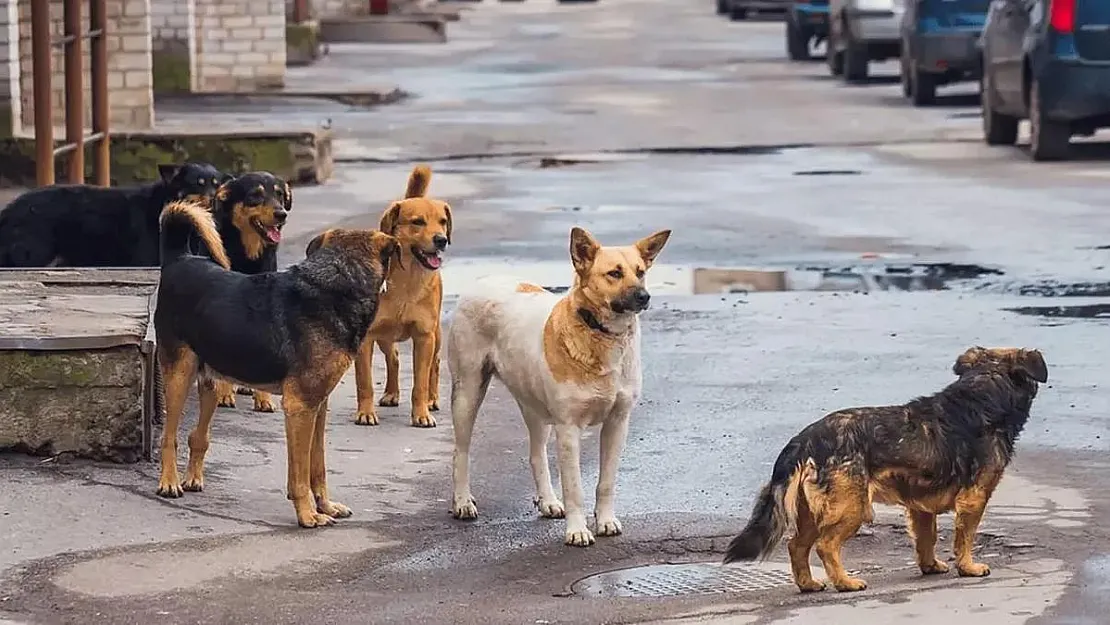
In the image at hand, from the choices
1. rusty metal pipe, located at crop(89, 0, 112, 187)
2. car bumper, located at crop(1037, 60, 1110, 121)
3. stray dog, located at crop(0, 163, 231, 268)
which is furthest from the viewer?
car bumper, located at crop(1037, 60, 1110, 121)

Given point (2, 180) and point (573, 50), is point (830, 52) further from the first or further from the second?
point (2, 180)

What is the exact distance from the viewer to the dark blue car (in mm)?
18516

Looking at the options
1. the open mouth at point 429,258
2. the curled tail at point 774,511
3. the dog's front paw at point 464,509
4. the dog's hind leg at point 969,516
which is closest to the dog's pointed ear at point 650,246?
the curled tail at point 774,511

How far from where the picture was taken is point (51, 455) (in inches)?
327

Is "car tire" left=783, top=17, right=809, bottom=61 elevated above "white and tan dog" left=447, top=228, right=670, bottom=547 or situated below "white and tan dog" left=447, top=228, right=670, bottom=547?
below

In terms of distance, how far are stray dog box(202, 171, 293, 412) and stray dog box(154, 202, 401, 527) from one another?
1675mm

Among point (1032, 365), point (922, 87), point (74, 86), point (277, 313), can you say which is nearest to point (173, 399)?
point (277, 313)

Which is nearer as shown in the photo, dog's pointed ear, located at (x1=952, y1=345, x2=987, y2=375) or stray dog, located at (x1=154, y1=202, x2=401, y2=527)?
dog's pointed ear, located at (x1=952, y1=345, x2=987, y2=375)

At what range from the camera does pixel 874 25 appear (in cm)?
3066

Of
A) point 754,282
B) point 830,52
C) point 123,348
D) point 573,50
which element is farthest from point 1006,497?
point 573,50

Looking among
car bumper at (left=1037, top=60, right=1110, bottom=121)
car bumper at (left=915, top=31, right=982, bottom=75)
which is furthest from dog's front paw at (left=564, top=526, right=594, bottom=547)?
car bumper at (left=915, top=31, right=982, bottom=75)

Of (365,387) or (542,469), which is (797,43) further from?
(542,469)

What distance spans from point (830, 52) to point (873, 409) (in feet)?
89.7

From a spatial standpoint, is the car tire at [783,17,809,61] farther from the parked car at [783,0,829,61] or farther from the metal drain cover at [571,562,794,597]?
the metal drain cover at [571,562,794,597]
